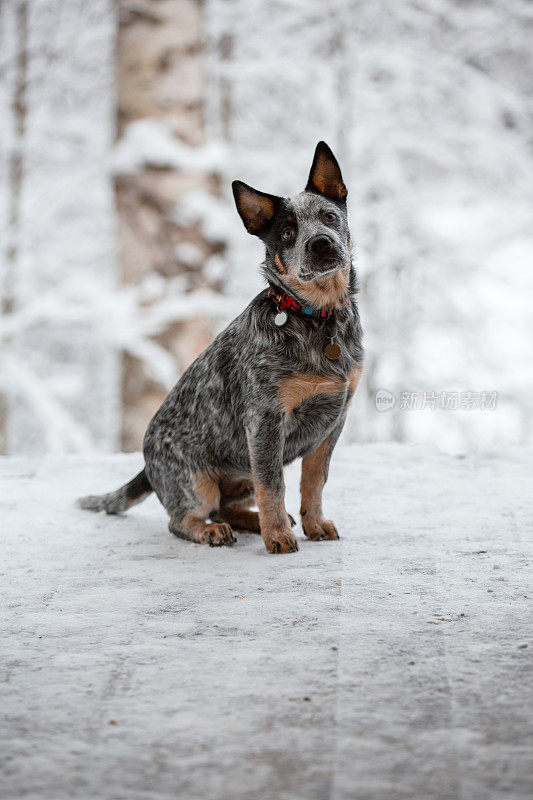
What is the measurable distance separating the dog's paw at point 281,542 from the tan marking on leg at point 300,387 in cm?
44

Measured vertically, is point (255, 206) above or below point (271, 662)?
above

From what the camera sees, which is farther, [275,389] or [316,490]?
[316,490]

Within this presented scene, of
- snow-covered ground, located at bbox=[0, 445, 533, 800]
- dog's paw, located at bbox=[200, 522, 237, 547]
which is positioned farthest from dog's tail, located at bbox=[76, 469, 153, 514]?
dog's paw, located at bbox=[200, 522, 237, 547]

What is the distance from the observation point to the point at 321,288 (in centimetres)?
304

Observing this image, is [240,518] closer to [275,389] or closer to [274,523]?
[274,523]

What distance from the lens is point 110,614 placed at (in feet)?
7.39

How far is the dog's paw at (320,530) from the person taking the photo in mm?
3100

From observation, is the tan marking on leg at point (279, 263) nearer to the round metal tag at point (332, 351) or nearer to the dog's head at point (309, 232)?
the dog's head at point (309, 232)

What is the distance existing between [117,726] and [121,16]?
5.70 m

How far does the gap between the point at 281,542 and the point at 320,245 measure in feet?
3.51

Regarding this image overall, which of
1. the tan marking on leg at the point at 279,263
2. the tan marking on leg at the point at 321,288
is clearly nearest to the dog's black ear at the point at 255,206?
the tan marking on leg at the point at 279,263

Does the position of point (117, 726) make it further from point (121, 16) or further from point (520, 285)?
point (520, 285)

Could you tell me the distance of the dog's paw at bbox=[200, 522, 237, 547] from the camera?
9.98 feet

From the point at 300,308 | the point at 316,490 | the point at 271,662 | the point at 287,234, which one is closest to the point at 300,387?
→ the point at 300,308
